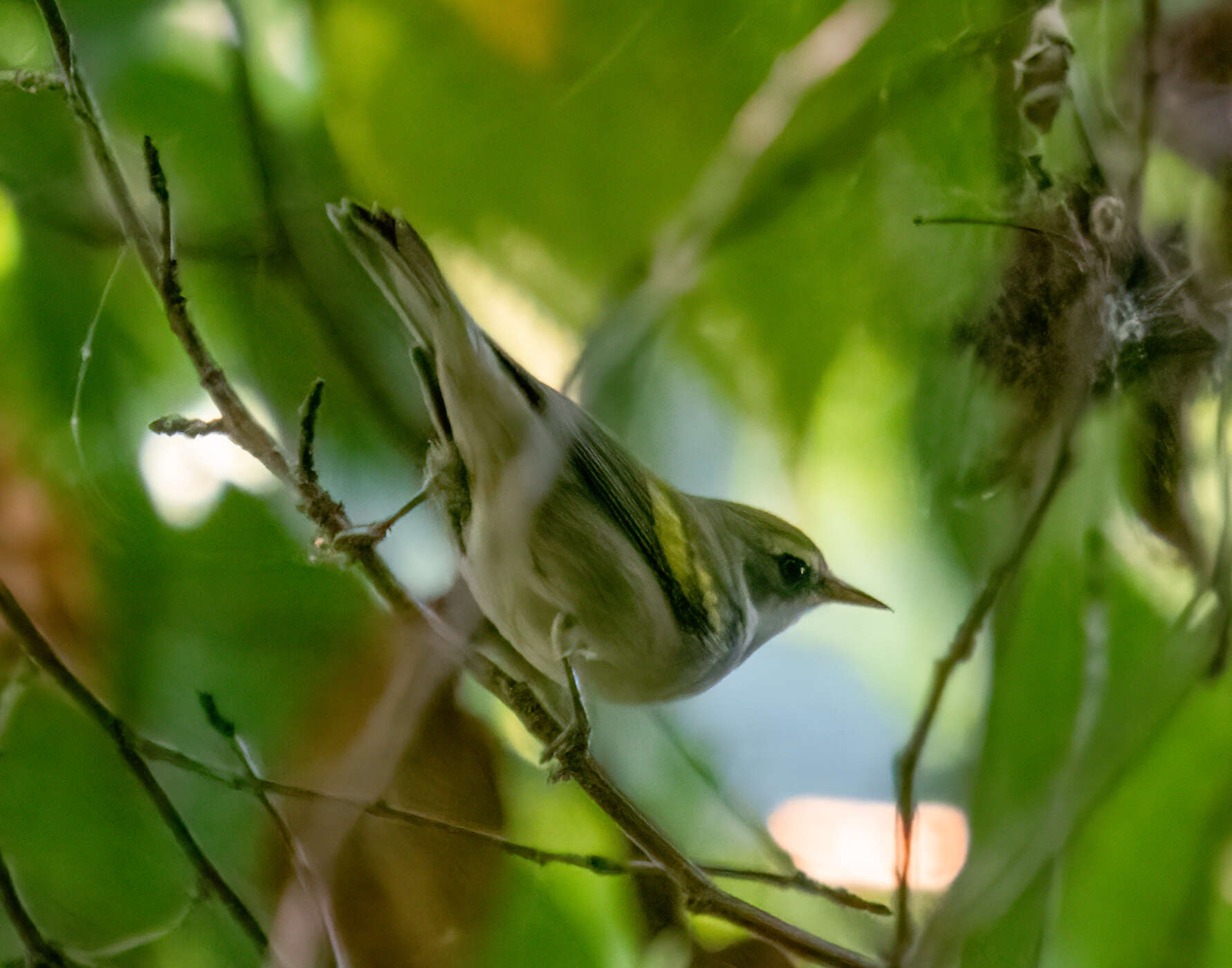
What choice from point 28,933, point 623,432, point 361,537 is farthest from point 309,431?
point 28,933

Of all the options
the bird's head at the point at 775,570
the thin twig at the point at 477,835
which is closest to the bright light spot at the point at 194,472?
the thin twig at the point at 477,835

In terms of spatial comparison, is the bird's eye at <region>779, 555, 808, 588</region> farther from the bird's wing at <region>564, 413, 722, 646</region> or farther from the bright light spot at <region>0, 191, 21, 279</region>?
the bright light spot at <region>0, 191, 21, 279</region>

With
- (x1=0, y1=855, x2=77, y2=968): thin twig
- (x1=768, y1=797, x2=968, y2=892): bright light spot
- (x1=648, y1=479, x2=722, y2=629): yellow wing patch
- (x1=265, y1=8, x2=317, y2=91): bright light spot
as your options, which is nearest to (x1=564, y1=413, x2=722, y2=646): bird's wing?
(x1=648, y1=479, x2=722, y2=629): yellow wing patch

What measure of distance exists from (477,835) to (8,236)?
0.35 metres

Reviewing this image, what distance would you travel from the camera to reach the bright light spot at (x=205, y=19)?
0.48m

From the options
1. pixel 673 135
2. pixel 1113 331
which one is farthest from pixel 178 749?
pixel 1113 331

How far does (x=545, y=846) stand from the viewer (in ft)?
1.69

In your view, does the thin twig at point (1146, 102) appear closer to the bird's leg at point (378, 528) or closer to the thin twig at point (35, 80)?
the bird's leg at point (378, 528)

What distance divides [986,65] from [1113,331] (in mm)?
151

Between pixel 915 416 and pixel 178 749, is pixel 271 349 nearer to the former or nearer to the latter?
pixel 178 749

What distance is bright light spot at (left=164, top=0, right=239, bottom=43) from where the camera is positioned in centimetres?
48

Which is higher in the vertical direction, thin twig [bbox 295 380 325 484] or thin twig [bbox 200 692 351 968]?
thin twig [bbox 295 380 325 484]

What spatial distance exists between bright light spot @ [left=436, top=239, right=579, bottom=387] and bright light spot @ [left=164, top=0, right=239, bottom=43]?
0.47ft

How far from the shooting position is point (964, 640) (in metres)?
0.55
